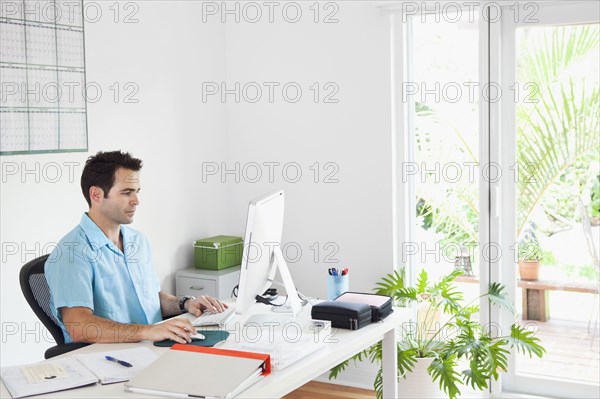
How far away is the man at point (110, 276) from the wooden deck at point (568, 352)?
2.01 m

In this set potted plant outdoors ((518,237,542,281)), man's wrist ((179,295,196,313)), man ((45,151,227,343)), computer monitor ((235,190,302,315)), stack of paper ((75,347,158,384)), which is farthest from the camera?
potted plant outdoors ((518,237,542,281))

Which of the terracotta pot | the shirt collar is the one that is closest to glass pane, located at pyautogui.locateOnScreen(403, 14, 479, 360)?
the terracotta pot

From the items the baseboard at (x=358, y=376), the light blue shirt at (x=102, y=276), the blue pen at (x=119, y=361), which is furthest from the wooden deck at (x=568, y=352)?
the blue pen at (x=119, y=361)

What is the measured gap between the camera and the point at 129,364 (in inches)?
94.0

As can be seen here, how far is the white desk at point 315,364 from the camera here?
220 cm

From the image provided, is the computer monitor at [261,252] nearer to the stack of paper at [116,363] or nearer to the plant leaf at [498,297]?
the stack of paper at [116,363]

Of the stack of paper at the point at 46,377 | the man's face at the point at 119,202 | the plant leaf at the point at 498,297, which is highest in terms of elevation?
the man's face at the point at 119,202

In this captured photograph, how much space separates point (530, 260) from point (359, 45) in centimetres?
153

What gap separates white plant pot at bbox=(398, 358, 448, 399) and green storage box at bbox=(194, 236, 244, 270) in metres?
1.21

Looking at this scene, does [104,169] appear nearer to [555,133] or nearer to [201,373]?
[201,373]

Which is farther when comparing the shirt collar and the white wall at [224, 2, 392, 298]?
the white wall at [224, 2, 392, 298]

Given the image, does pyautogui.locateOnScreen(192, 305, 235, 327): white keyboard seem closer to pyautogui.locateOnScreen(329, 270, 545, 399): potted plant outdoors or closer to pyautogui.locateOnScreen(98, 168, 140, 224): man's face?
pyautogui.locateOnScreen(98, 168, 140, 224): man's face

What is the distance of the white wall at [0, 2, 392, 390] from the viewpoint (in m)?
4.18

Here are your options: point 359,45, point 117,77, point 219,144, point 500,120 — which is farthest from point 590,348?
point 117,77
